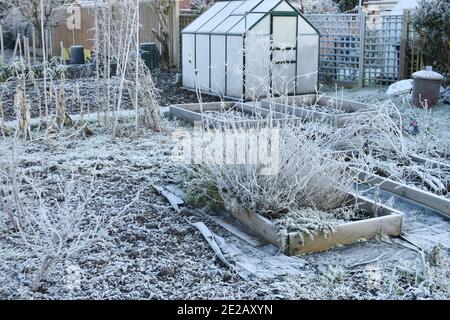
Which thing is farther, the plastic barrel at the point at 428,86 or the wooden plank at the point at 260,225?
the plastic barrel at the point at 428,86

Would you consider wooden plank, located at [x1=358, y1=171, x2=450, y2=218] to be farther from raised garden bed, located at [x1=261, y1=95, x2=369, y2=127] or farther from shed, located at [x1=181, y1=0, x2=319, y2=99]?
shed, located at [x1=181, y1=0, x2=319, y2=99]

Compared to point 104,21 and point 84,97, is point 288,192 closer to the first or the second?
point 104,21

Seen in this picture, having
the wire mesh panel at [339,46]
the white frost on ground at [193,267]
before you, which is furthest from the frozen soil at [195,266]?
the wire mesh panel at [339,46]

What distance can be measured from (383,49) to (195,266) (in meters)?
9.23

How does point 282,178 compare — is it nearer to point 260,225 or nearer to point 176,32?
point 260,225

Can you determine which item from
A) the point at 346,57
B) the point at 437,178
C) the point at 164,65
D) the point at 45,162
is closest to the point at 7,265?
the point at 45,162

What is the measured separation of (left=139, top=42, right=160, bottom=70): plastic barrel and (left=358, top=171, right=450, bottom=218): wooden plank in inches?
388

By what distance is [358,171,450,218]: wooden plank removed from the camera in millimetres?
4688

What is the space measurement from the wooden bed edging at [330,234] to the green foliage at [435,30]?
21.5 feet

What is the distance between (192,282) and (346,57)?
10000 millimetres

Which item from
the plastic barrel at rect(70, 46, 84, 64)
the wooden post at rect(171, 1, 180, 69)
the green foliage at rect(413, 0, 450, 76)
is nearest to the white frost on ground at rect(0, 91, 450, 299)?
the green foliage at rect(413, 0, 450, 76)

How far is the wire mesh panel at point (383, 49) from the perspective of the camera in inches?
456

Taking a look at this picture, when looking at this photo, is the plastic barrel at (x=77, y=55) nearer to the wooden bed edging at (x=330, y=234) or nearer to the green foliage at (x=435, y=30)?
the green foliage at (x=435, y=30)

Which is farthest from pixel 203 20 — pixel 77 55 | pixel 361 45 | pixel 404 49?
pixel 77 55
